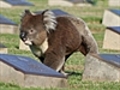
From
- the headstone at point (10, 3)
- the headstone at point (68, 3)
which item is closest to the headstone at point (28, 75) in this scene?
the headstone at point (10, 3)

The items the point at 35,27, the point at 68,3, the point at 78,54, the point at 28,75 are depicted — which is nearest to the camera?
the point at 28,75

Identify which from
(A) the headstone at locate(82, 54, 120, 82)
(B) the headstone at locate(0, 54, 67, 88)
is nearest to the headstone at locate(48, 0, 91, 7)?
(A) the headstone at locate(82, 54, 120, 82)

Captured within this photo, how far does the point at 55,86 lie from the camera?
11.9 m

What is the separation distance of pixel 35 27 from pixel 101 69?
5.31 ft

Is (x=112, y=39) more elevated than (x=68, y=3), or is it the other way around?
(x=112, y=39)

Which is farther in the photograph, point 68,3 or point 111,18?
point 68,3

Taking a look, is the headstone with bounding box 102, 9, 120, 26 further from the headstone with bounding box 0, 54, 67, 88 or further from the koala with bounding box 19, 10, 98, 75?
the headstone with bounding box 0, 54, 67, 88

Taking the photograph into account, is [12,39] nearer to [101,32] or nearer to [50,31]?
[101,32]

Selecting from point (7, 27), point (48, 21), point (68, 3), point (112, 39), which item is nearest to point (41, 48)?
point (48, 21)

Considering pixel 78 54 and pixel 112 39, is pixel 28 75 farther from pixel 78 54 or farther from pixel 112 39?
pixel 112 39

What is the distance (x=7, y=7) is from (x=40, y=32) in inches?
849

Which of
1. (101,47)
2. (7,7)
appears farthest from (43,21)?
Answer: (7,7)

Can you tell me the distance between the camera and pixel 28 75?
11.5 metres

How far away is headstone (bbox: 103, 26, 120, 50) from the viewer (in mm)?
23609
